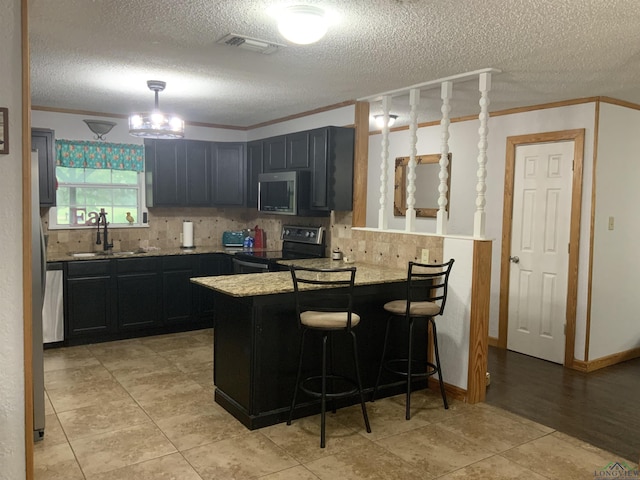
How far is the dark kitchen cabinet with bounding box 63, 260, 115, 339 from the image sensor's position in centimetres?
489

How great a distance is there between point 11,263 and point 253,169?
4.22 metres

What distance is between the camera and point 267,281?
3365 mm

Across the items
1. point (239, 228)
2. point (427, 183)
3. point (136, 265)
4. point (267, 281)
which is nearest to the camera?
point (267, 281)

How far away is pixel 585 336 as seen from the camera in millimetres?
4477

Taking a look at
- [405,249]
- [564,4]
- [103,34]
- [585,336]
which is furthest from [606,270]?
[103,34]

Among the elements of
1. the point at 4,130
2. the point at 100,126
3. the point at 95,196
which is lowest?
the point at 95,196

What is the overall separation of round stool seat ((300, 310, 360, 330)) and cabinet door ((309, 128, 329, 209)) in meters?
1.77

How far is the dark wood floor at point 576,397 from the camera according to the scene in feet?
10.5

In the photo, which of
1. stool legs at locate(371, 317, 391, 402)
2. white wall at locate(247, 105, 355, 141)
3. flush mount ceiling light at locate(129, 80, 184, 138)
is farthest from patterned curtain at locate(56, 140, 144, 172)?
stool legs at locate(371, 317, 391, 402)

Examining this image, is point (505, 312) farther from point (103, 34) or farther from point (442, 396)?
point (103, 34)

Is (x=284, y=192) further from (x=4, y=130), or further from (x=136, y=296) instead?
(x=4, y=130)

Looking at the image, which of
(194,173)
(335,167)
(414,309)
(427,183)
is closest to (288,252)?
(335,167)

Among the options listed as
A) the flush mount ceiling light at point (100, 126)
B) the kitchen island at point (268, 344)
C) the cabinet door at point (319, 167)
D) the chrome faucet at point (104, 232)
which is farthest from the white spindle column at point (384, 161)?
the chrome faucet at point (104, 232)

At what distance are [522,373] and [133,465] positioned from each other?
312 centimetres
